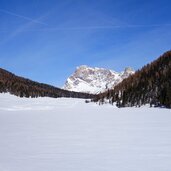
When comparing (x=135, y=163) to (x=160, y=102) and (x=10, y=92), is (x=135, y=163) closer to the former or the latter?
(x=160, y=102)

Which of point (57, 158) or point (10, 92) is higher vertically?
point (10, 92)

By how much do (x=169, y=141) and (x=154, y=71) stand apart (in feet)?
278

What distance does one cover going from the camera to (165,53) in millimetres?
105938

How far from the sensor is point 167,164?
32.3 ft

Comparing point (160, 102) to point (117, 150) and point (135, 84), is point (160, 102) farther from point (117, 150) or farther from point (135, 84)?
point (117, 150)

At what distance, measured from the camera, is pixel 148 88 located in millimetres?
89562

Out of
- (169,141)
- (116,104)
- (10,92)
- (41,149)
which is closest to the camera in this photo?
(41,149)

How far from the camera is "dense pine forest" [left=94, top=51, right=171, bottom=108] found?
79.3 m

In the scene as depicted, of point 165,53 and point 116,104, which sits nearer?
point 116,104

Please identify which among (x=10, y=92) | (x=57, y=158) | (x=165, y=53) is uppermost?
(x=165, y=53)

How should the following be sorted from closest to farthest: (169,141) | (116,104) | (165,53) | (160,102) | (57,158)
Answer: (57,158) < (169,141) < (160,102) < (116,104) < (165,53)

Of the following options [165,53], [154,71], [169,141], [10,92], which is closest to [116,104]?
[154,71]

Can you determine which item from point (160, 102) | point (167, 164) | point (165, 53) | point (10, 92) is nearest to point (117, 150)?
point (167, 164)

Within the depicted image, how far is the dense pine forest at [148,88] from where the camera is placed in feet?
260
